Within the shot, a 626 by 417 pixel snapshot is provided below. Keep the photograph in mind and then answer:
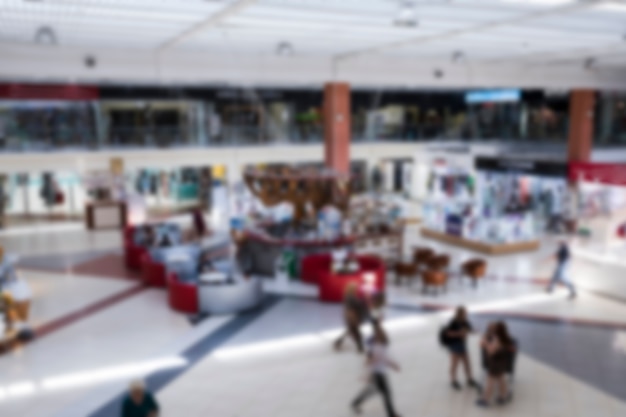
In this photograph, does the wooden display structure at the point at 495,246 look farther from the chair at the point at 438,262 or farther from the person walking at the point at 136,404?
the person walking at the point at 136,404

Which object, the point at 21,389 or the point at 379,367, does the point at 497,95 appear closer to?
the point at 379,367

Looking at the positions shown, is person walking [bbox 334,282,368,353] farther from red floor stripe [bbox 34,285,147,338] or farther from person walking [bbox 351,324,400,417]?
red floor stripe [bbox 34,285,147,338]

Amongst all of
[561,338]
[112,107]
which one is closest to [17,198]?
[112,107]

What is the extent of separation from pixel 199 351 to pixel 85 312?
3591 millimetres

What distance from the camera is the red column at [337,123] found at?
49.7 feet

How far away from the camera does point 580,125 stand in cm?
2005

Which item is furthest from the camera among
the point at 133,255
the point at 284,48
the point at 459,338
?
the point at 133,255

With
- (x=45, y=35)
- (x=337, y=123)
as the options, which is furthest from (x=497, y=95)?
(x=45, y=35)

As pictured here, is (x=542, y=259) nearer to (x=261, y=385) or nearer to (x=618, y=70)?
(x=618, y=70)

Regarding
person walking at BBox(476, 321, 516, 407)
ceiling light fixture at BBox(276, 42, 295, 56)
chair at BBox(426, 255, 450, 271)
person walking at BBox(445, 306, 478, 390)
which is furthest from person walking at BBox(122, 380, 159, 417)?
chair at BBox(426, 255, 450, 271)

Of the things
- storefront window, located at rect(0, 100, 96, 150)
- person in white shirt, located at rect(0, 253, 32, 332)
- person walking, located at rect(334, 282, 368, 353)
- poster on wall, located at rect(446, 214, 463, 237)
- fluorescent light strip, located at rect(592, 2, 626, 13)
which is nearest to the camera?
fluorescent light strip, located at rect(592, 2, 626, 13)

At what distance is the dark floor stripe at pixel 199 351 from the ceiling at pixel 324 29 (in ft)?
17.7

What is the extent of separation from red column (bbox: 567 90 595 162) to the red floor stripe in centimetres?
1524

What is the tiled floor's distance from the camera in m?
7.78
